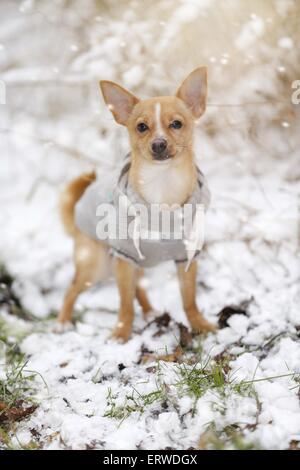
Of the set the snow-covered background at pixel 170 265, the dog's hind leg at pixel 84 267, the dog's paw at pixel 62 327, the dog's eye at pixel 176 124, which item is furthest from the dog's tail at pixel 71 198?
the dog's eye at pixel 176 124

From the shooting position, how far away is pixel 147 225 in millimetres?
2576

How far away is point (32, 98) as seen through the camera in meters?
6.18

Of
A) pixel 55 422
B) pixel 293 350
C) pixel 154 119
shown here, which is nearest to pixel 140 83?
pixel 154 119

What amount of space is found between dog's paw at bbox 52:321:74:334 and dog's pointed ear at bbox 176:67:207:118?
149 centimetres

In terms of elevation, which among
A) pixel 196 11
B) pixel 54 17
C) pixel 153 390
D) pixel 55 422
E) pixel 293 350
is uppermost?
pixel 54 17

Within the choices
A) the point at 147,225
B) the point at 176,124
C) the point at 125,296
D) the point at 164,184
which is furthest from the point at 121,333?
the point at 176,124

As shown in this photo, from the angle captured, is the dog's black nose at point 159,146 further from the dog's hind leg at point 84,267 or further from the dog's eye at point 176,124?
the dog's hind leg at point 84,267

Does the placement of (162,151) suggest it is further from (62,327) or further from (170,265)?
(170,265)

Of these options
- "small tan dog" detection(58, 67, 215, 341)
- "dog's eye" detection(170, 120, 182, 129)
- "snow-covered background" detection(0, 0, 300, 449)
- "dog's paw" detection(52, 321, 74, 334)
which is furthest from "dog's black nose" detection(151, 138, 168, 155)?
"dog's paw" detection(52, 321, 74, 334)

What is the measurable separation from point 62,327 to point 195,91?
162 centimetres

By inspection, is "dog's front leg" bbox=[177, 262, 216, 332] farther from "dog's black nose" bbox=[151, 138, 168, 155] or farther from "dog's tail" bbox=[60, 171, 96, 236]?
"dog's tail" bbox=[60, 171, 96, 236]

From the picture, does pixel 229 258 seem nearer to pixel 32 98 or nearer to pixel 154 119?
Answer: pixel 154 119

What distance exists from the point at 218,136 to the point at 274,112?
1.54ft

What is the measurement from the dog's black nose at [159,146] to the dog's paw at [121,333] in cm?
104
